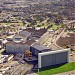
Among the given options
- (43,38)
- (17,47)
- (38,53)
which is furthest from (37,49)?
(43,38)

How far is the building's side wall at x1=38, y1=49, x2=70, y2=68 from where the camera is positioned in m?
13.1

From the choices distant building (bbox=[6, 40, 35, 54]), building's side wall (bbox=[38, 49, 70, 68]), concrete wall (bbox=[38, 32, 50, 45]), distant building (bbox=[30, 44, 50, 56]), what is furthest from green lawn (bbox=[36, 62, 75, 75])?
concrete wall (bbox=[38, 32, 50, 45])

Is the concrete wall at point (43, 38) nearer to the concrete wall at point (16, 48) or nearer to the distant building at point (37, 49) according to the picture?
the concrete wall at point (16, 48)

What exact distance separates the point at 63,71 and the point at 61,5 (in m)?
28.3

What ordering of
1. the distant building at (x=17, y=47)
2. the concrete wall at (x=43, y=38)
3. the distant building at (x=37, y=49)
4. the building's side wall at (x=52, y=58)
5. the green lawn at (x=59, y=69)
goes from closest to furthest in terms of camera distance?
the green lawn at (x=59, y=69)
the building's side wall at (x=52, y=58)
the distant building at (x=37, y=49)
the distant building at (x=17, y=47)
the concrete wall at (x=43, y=38)

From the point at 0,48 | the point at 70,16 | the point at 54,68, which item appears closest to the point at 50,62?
the point at 54,68

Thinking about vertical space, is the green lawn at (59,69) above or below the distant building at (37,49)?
below

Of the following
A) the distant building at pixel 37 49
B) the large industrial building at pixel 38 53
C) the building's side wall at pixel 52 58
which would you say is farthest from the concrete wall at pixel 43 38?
the building's side wall at pixel 52 58

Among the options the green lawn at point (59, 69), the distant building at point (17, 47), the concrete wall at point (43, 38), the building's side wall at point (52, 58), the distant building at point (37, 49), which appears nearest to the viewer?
the green lawn at point (59, 69)

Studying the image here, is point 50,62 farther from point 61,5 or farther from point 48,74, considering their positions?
point 61,5

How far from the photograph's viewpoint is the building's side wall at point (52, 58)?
1308cm

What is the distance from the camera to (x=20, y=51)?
1562cm

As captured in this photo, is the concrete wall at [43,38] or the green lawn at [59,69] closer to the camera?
the green lawn at [59,69]

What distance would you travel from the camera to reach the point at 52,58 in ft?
44.0
